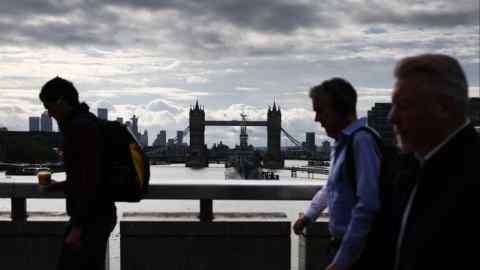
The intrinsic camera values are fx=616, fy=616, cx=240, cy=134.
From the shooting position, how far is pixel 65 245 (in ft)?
10.5

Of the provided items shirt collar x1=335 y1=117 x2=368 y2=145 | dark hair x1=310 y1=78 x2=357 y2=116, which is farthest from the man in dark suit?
dark hair x1=310 y1=78 x2=357 y2=116

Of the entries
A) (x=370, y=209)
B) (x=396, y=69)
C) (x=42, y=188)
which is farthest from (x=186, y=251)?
(x=396, y=69)

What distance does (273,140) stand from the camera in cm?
14612

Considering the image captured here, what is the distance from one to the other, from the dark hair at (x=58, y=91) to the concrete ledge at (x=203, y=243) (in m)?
1.42

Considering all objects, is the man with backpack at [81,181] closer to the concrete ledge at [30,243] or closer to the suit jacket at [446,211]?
the concrete ledge at [30,243]

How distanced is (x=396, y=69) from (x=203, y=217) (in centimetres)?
293

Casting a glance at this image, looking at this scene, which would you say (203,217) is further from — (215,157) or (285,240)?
(215,157)

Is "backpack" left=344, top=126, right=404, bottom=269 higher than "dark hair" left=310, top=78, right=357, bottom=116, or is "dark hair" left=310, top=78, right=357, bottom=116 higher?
"dark hair" left=310, top=78, right=357, bottom=116

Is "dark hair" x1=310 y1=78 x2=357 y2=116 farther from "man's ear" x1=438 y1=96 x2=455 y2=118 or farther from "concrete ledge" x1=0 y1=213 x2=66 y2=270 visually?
"concrete ledge" x1=0 y1=213 x2=66 y2=270

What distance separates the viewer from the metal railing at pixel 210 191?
4.35m

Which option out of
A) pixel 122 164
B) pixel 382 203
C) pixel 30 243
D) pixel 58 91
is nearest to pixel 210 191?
pixel 122 164

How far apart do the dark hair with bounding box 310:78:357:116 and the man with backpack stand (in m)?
1.21

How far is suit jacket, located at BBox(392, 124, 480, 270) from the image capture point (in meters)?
1.47

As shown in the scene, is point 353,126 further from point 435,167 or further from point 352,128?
point 435,167
